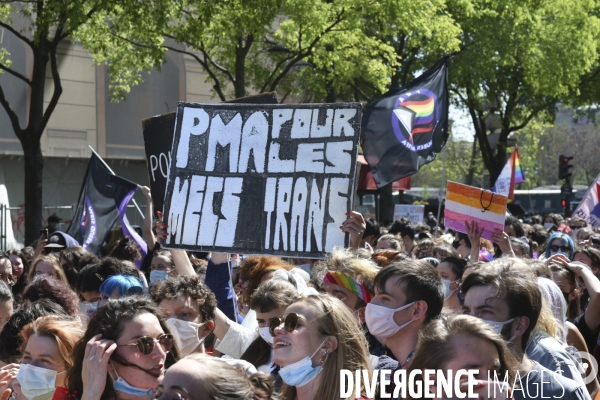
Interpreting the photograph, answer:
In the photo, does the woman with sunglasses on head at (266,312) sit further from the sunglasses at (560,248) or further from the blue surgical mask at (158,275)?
the sunglasses at (560,248)

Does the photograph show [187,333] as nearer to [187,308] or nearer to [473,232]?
[187,308]

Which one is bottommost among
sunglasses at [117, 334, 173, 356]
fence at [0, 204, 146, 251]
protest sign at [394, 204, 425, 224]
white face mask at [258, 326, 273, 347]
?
fence at [0, 204, 146, 251]

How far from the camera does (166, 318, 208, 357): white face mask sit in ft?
16.3

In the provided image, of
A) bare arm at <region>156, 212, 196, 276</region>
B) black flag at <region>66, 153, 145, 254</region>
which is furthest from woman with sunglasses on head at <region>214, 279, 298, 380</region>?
black flag at <region>66, 153, 145, 254</region>

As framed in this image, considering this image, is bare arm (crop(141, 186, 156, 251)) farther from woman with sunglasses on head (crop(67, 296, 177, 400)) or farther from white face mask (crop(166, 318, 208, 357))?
woman with sunglasses on head (crop(67, 296, 177, 400))

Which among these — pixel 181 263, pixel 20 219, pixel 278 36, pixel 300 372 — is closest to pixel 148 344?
pixel 300 372

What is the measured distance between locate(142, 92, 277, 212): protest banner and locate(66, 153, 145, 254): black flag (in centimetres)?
349

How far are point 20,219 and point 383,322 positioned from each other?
19696 millimetres

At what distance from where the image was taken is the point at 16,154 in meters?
24.3

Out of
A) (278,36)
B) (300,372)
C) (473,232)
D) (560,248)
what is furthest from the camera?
(278,36)

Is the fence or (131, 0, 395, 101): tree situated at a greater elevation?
(131, 0, 395, 101): tree

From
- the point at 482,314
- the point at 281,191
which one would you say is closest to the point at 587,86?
the point at 281,191

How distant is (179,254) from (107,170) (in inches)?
214

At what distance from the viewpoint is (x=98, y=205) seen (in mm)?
11844
